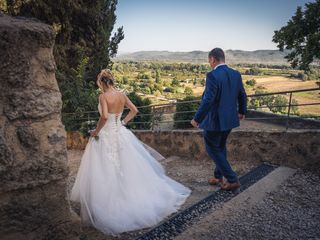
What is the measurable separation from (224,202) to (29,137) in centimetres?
277

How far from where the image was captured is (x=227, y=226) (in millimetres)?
3475

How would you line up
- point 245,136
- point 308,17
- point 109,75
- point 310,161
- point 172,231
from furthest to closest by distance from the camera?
point 308,17 → point 245,136 → point 310,161 → point 109,75 → point 172,231

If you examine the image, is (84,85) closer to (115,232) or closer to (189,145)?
(189,145)

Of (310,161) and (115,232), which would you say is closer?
(115,232)

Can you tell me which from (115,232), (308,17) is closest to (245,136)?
(115,232)

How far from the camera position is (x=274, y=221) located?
11.8 feet

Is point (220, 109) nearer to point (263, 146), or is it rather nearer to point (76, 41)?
point (263, 146)

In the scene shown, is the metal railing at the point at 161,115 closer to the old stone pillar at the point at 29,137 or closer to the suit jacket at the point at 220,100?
the suit jacket at the point at 220,100

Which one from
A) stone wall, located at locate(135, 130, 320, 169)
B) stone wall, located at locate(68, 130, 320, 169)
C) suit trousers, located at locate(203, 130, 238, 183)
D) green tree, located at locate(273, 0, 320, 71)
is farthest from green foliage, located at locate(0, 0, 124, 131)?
green tree, located at locate(273, 0, 320, 71)

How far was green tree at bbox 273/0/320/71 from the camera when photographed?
12.7 meters

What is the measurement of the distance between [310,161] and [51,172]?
4.36 meters

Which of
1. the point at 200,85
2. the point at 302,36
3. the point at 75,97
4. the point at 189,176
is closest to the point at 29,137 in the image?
the point at 189,176

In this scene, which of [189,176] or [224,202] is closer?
[224,202]

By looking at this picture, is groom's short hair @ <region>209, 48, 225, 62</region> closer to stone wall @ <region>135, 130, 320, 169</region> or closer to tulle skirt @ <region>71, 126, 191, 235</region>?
tulle skirt @ <region>71, 126, 191, 235</region>
